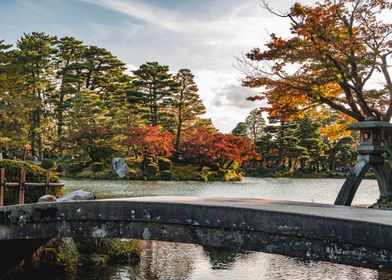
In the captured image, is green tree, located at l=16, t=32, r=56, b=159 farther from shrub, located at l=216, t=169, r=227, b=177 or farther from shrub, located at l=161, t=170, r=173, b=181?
shrub, located at l=216, t=169, r=227, b=177

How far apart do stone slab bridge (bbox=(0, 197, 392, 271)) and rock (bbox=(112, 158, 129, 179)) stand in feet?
74.3

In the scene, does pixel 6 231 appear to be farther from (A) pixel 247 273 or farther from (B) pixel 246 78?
(B) pixel 246 78

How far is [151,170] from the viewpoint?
30.8 metres

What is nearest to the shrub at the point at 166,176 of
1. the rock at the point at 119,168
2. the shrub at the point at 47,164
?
the rock at the point at 119,168

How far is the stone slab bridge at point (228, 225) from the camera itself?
156 inches

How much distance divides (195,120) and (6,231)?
3424 centimetres

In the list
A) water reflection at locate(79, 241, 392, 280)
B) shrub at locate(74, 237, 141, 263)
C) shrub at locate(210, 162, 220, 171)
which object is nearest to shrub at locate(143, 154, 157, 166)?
shrub at locate(210, 162, 220, 171)

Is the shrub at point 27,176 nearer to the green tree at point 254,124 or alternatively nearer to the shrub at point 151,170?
the shrub at point 151,170

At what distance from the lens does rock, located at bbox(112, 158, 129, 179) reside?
95.8 feet

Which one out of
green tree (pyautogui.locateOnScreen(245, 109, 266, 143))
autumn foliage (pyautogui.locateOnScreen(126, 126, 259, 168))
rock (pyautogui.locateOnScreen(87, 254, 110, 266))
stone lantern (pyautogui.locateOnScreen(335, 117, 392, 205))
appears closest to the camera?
stone lantern (pyautogui.locateOnScreen(335, 117, 392, 205))

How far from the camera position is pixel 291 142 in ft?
144

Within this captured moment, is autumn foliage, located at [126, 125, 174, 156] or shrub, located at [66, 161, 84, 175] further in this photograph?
shrub, located at [66, 161, 84, 175]

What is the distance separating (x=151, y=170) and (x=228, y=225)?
2635 centimetres

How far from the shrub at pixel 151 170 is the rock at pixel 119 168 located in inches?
65.6
